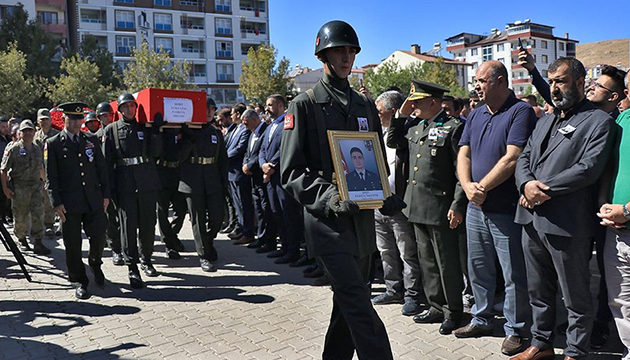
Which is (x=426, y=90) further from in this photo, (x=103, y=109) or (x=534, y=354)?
(x=103, y=109)

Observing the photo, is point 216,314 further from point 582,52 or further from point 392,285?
point 582,52

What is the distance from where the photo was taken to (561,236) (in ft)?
A: 12.9

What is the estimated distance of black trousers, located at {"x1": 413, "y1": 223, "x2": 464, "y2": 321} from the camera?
5016 mm

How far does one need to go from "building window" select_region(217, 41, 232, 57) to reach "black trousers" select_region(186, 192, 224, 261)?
61.2 meters

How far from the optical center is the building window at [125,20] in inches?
2382

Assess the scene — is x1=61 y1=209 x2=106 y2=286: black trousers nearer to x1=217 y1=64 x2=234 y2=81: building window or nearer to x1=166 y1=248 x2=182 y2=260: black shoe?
x1=166 y1=248 x2=182 y2=260: black shoe

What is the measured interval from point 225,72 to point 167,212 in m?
60.0

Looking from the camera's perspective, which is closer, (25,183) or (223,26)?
(25,183)

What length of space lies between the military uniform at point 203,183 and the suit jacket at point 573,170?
16.2 feet

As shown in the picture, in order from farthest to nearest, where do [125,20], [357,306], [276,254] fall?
[125,20] < [276,254] < [357,306]

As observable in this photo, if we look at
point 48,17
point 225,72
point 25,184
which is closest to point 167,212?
point 25,184

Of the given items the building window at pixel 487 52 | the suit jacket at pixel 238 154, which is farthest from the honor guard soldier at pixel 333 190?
the building window at pixel 487 52

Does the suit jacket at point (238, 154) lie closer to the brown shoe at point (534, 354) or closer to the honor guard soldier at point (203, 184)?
the honor guard soldier at point (203, 184)

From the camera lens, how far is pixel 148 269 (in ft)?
24.6
